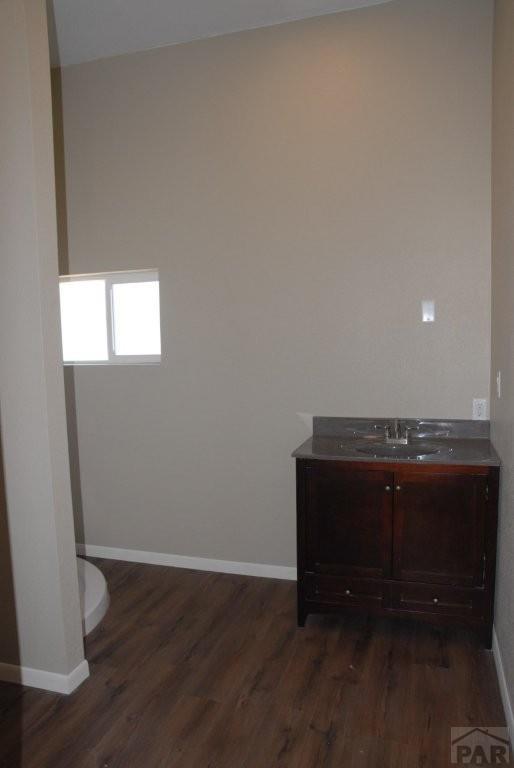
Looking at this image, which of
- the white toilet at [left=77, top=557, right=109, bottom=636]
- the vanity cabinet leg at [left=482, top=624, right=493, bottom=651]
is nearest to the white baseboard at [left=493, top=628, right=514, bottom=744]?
the vanity cabinet leg at [left=482, top=624, right=493, bottom=651]

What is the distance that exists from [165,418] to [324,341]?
3.51 ft

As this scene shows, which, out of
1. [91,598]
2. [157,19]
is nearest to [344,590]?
[91,598]

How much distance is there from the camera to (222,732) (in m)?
1.83

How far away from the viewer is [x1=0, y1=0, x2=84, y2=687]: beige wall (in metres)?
1.88

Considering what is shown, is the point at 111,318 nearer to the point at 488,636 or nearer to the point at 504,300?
the point at 504,300

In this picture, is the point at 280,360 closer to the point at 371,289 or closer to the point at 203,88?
the point at 371,289

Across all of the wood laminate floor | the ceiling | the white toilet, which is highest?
the ceiling

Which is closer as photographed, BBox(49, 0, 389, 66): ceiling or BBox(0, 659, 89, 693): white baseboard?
BBox(0, 659, 89, 693): white baseboard

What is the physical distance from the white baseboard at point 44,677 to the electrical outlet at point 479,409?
6.90 ft

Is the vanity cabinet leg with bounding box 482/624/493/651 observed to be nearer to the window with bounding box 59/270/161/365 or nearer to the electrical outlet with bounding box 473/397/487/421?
the electrical outlet with bounding box 473/397/487/421

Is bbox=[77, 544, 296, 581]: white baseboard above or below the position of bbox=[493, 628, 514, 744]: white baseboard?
below

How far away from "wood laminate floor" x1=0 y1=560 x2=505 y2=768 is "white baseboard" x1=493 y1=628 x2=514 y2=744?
37mm

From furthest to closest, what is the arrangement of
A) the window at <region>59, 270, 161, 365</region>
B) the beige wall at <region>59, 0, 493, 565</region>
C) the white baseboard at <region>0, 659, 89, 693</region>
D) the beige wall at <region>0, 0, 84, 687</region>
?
the window at <region>59, 270, 161, 365</region>
the beige wall at <region>59, 0, 493, 565</region>
the white baseboard at <region>0, 659, 89, 693</region>
the beige wall at <region>0, 0, 84, 687</region>

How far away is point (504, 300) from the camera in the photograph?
2.10 meters
